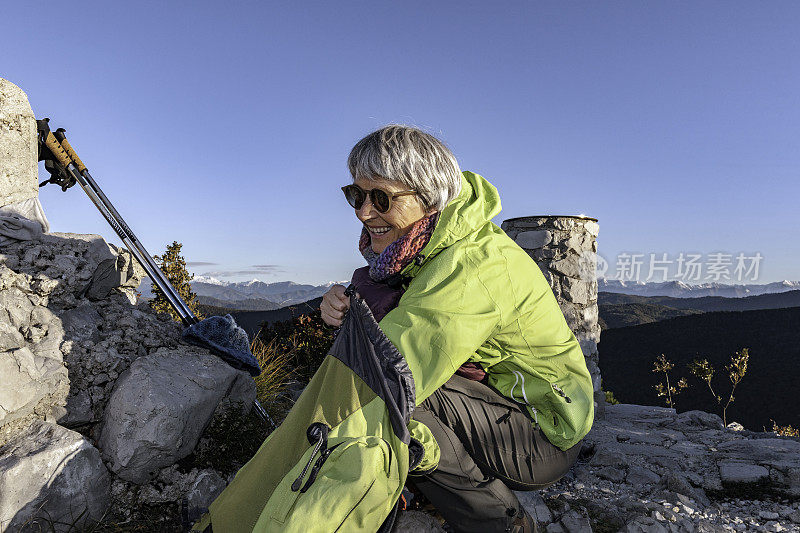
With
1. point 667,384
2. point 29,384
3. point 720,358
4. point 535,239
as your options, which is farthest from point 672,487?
point 720,358

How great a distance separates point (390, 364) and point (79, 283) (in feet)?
10.3

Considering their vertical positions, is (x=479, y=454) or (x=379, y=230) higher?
(x=379, y=230)

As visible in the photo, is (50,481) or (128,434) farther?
(128,434)

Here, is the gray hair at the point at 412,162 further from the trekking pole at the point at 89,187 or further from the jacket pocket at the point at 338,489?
the trekking pole at the point at 89,187

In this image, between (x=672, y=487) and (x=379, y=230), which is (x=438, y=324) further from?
(x=672, y=487)

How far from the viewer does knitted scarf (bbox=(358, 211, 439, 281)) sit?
2010mm

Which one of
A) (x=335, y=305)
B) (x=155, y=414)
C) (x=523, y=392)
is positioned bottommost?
(x=155, y=414)

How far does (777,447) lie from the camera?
4762 millimetres

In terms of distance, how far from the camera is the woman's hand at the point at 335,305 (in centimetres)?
205

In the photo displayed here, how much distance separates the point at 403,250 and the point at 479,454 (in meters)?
0.94

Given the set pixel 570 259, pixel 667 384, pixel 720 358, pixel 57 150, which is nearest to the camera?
pixel 57 150

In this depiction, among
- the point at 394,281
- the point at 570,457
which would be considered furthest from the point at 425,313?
the point at 570,457

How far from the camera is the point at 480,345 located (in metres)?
1.90

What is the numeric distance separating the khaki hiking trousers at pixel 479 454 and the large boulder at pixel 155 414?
1.96 metres
